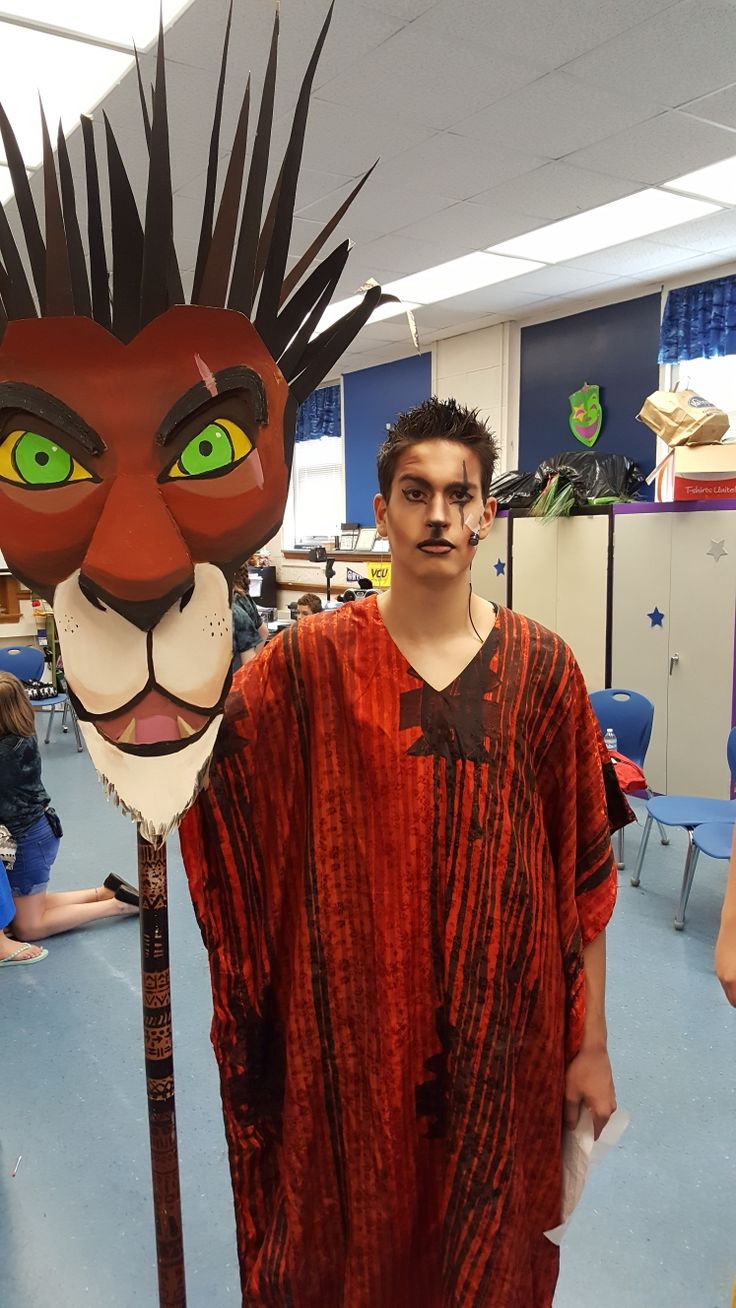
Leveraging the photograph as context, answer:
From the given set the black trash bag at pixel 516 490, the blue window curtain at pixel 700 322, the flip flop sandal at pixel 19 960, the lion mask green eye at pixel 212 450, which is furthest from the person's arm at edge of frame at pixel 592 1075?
the blue window curtain at pixel 700 322

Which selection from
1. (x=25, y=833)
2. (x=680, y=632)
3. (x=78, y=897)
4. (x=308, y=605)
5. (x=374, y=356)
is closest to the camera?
(x=25, y=833)

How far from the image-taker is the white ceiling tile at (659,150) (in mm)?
3129

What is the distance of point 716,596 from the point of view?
4.12 metres

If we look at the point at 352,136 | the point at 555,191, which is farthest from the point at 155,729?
the point at 555,191

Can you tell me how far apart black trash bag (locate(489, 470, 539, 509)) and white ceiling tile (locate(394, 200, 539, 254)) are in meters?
1.30

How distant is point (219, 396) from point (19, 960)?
102 inches

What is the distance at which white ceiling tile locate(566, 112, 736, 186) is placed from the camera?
3.13 m

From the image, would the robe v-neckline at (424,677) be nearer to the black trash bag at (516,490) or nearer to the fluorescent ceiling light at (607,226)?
the fluorescent ceiling light at (607,226)

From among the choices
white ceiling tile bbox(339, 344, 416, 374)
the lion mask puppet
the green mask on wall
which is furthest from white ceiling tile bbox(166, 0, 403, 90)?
white ceiling tile bbox(339, 344, 416, 374)

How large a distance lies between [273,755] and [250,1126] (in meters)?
0.48

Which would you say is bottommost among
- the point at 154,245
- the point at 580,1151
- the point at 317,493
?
the point at 580,1151

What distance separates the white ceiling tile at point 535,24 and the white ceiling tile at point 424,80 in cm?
5

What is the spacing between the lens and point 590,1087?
3.86ft

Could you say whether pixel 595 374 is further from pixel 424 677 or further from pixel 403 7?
pixel 424 677
